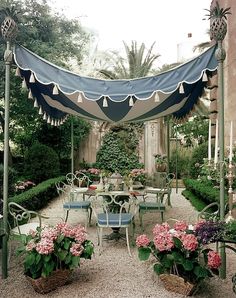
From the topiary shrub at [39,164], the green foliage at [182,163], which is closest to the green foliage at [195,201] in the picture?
the green foliage at [182,163]

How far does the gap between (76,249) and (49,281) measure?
35 centimetres

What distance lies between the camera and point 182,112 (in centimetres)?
634

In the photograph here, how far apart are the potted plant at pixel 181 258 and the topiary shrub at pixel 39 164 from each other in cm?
683

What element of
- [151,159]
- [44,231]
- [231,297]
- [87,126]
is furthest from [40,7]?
[231,297]

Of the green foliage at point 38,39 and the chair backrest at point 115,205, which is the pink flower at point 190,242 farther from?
the green foliage at point 38,39

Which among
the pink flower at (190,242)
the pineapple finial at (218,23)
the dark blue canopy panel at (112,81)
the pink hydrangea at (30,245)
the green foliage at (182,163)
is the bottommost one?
the pink hydrangea at (30,245)

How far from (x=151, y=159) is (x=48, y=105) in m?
7.17

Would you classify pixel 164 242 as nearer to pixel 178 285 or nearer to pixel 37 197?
pixel 178 285

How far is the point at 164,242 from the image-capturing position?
297 cm

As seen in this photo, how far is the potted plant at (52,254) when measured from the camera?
2941 millimetres

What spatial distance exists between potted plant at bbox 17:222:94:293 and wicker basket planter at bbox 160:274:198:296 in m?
0.72

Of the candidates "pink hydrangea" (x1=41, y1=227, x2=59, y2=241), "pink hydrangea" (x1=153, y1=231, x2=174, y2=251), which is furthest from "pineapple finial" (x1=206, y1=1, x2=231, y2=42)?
"pink hydrangea" (x1=41, y1=227, x2=59, y2=241)

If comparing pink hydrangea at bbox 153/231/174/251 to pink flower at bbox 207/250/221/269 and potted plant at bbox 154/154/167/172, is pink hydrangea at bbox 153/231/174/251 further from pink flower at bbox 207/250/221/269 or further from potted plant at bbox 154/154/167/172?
potted plant at bbox 154/154/167/172

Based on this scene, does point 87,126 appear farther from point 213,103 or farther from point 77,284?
point 77,284
